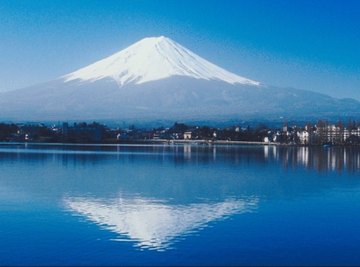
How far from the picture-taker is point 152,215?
32.6ft

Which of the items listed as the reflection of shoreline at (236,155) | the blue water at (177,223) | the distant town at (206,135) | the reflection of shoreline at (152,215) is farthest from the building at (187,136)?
the reflection of shoreline at (152,215)

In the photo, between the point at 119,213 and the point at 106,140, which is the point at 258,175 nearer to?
the point at 119,213

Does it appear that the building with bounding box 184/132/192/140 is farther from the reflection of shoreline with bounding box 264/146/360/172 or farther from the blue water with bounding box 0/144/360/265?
the blue water with bounding box 0/144/360/265

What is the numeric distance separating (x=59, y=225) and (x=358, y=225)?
4875 mm

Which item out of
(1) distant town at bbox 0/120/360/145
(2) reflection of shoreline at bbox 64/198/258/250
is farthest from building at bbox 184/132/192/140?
(2) reflection of shoreline at bbox 64/198/258/250

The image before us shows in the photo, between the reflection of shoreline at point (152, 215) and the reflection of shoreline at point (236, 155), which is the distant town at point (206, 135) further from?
the reflection of shoreline at point (152, 215)

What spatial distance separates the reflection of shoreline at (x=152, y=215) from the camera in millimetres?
8305

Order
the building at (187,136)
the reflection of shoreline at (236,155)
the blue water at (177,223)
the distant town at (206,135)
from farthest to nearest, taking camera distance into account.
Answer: the building at (187,136), the distant town at (206,135), the reflection of shoreline at (236,155), the blue water at (177,223)

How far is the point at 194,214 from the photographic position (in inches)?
395

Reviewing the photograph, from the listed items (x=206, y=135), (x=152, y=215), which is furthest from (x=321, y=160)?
(x=206, y=135)

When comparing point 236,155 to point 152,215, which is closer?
point 152,215

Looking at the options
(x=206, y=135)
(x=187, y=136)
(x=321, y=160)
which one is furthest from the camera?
(x=187, y=136)

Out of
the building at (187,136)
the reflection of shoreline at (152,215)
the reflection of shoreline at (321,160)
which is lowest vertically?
the reflection of shoreline at (321,160)

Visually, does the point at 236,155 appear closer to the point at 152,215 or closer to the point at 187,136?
the point at 152,215
